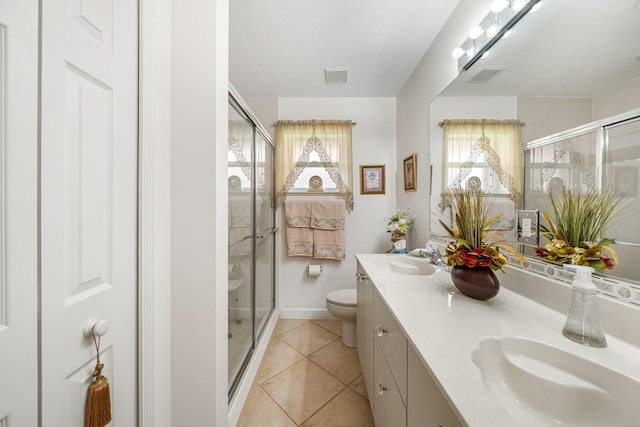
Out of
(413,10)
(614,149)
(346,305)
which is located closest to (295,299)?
(346,305)

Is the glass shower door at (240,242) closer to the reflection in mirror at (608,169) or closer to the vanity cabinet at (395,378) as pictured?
the vanity cabinet at (395,378)

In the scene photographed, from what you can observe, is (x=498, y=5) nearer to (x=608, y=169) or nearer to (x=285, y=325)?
(x=608, y=169)

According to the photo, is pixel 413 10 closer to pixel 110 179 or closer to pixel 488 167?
pixel 488 167

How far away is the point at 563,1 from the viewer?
821 mm

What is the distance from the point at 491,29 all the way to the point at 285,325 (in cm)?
273

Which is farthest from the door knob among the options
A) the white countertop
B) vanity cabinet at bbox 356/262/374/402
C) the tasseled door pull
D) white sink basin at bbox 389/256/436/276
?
white sink basin at bbox 389/256/436/276

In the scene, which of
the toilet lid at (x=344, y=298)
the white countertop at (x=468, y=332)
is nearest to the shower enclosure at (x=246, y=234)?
the toilet lid at (x=344, y=298)

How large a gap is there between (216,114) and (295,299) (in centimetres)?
215

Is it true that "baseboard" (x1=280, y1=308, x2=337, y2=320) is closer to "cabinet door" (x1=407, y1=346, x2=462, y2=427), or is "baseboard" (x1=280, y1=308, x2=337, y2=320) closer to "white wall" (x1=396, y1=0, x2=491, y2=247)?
"white wall" (x1=396, y1=0, x2=491, y2=247)

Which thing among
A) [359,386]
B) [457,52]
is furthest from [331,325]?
[457,52]

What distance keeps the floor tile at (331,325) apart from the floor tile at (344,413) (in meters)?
0.75

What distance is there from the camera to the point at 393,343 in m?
0.87

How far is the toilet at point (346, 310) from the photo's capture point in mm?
1886

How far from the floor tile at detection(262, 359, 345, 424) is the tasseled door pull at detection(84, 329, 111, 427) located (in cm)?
101
